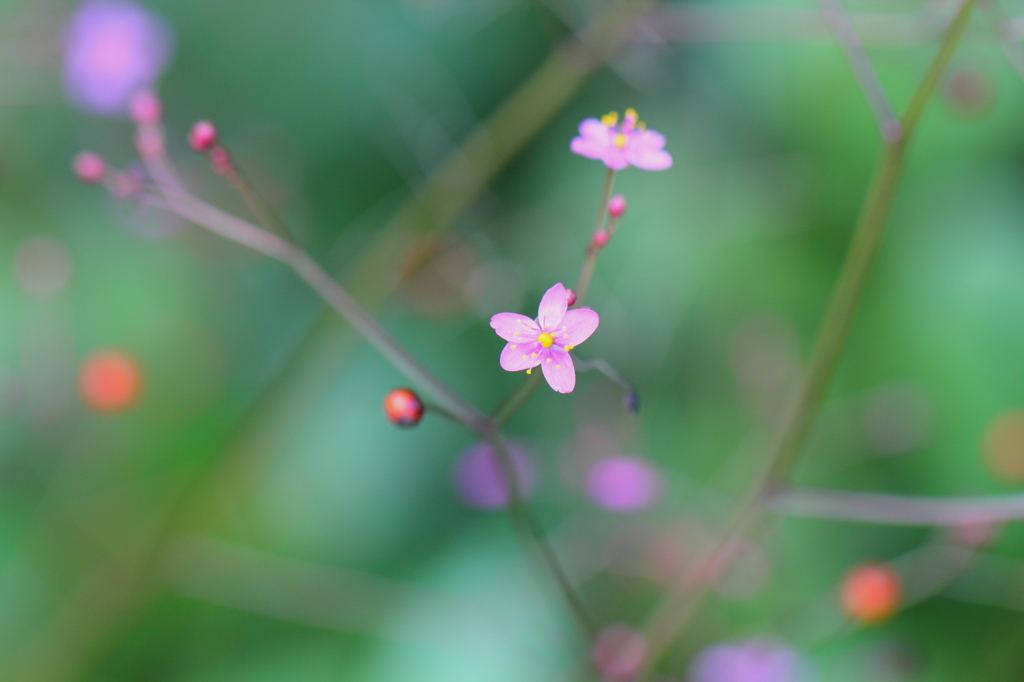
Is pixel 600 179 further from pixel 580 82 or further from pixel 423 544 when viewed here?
pixel 423 544

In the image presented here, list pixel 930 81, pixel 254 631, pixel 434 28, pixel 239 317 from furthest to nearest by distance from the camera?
pixel 434 28, pixel 239 317, pixel 254 631, pixel 930 81

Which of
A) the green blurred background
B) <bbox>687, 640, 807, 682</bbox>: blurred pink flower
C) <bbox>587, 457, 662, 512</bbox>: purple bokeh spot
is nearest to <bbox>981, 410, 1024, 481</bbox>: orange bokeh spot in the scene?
the green blurred background

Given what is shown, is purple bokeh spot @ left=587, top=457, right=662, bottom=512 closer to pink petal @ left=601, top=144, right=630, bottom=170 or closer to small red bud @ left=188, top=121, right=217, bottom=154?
pink petal @ left=601, top=144, right=630, bottom=170

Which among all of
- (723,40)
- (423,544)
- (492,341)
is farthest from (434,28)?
(423,544)

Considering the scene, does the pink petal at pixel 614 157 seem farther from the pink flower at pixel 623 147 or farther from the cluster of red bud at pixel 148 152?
the cluster of red bud at pixel 148 152

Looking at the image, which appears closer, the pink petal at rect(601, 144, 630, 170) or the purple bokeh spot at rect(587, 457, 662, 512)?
the pink petal at rect(601, 144, 630, 170)

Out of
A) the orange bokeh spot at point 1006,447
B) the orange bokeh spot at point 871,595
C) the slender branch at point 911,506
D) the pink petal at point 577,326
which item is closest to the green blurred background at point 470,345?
the orange bokeh spot at point 1006,447

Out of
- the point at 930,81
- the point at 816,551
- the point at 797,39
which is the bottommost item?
the point at 816,551
